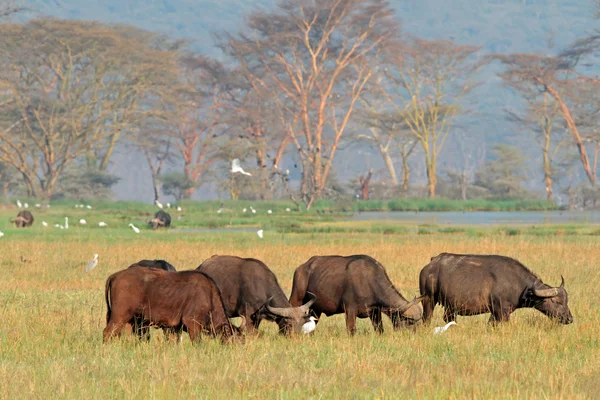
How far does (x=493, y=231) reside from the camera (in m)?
32.6

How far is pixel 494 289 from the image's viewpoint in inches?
469

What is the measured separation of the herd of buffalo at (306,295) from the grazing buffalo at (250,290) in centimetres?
1

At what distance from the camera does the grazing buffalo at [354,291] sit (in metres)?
11.3

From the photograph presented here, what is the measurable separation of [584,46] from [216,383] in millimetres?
56225

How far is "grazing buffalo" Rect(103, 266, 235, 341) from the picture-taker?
10.0 metres

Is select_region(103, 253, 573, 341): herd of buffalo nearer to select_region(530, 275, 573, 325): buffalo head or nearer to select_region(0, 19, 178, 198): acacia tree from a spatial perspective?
select_region(530, 275, 573, 325): buffalo head

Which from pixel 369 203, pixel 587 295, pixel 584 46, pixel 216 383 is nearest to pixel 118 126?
pixel 369 203

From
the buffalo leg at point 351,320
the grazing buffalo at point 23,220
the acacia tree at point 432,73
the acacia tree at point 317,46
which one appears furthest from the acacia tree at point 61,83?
the buffalo leg at point 351,320

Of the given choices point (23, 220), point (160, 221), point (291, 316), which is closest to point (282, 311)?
point (291, 316)

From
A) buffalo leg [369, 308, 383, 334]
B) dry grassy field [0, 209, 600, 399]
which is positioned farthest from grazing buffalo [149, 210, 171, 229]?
buffalo leg [369, 308, 383, 334]

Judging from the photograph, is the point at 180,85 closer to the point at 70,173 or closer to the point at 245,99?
the point at 245,99

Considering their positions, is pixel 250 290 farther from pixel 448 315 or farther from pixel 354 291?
pixel 448 315

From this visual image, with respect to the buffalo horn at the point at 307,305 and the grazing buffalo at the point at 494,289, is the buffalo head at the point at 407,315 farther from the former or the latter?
the buffalo horn at the point at 307,305

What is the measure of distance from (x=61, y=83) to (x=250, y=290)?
173ft
